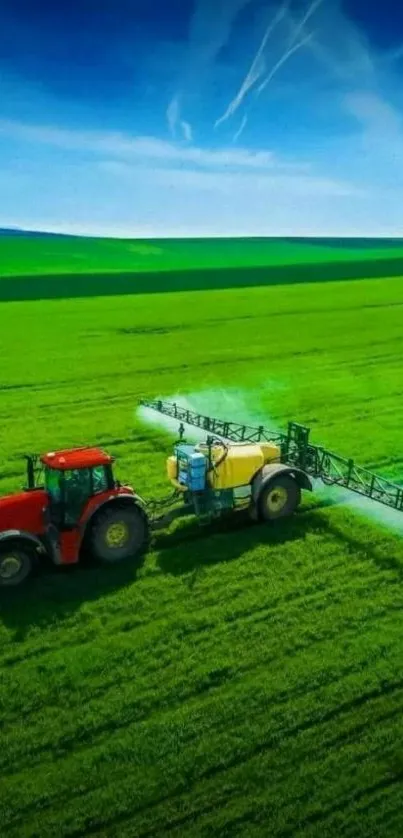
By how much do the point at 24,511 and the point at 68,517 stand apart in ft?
2.19

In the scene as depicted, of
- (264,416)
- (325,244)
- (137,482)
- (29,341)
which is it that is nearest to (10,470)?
(137,482)

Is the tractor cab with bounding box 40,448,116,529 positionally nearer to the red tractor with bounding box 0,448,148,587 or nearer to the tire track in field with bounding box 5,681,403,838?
the red tractor with bounding box 0,448,148,587

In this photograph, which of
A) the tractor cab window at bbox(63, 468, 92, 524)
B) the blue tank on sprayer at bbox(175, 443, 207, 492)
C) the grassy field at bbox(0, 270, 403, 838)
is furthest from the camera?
the blue tank on sprayer at bbox(175, 443, 207, 492)

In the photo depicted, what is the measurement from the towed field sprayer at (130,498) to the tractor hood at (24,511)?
2 centimetres

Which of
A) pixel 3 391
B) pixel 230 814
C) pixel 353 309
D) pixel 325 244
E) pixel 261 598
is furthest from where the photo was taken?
pixel 325 244

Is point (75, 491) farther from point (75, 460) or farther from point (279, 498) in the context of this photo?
point (279, 498)

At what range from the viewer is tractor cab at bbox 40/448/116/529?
11.5 metres

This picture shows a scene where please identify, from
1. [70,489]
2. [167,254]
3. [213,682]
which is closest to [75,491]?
[70,489]

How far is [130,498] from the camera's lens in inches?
467

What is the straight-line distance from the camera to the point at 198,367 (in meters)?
27.7

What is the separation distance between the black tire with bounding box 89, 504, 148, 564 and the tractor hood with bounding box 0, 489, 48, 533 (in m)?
0.85

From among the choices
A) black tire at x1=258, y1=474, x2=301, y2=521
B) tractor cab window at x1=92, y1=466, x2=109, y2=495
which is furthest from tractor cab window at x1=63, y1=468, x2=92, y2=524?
black tire at x1=258, y1=474, x2=301, y2=521

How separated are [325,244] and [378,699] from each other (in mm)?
125716

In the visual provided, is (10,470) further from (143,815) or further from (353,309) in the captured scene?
(353,309)
